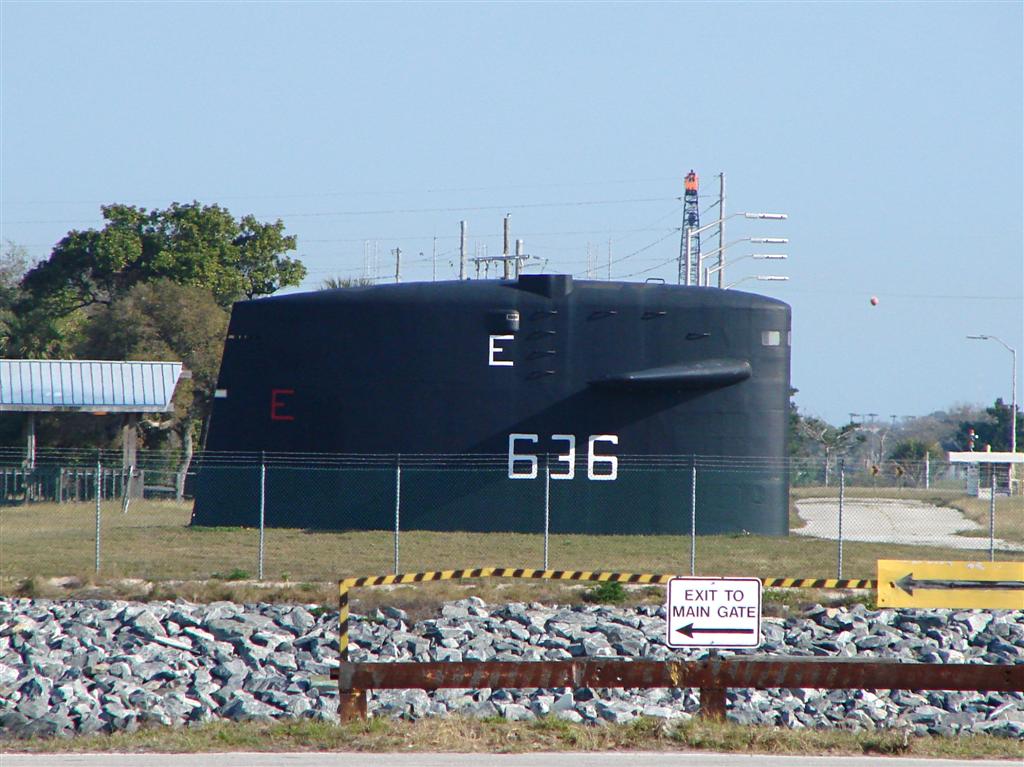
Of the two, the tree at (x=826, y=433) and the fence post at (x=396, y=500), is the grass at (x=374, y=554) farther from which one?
the tree at (x=826, y=433)

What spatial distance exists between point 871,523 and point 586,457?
14.0m

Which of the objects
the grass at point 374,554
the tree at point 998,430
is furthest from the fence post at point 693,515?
the tree at point 998,430

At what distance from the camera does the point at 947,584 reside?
756 inches

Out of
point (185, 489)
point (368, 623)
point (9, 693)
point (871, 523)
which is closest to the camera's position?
point (9, 693)

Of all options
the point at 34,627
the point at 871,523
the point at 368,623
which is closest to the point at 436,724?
the point at 368,623

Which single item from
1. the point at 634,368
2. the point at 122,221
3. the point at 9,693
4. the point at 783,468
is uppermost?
the point at 122,221

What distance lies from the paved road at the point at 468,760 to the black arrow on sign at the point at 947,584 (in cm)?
830

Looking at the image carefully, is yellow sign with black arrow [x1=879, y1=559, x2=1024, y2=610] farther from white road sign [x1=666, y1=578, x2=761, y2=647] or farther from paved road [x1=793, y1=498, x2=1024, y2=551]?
paved road [x1=793, y1=498, x2=1024, y2=551]

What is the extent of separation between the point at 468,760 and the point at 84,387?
119ft

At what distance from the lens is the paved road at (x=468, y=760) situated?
10.0 m

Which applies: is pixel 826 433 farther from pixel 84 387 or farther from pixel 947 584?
pixel 947 584

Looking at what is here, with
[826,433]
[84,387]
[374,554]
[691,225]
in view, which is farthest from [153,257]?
[826,433]

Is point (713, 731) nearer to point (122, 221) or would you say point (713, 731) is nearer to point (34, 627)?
point (34, 627)

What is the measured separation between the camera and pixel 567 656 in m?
16.9
